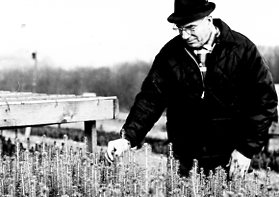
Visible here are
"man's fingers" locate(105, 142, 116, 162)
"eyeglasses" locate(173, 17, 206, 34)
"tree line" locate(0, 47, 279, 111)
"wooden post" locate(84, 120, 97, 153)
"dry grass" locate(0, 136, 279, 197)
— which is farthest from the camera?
"tree line" locate(0, 47, 279, 111)

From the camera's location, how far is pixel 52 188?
143 inches

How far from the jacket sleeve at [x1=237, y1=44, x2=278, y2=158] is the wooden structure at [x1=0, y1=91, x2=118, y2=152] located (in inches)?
61.1

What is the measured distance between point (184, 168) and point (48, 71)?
36.7ft

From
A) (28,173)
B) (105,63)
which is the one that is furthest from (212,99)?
(105,63)

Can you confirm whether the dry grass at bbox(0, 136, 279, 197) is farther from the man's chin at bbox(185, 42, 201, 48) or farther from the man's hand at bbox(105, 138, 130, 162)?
the man's chin at bbox(185, 42, 201, 48)

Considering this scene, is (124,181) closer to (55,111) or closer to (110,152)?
(110,152)

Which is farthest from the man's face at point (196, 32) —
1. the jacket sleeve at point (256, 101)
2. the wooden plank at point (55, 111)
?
the wooden plank at point (55, 111)

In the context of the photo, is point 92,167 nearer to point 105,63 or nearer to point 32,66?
point 105,63

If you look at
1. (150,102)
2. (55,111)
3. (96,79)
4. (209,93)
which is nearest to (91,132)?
(55,111)

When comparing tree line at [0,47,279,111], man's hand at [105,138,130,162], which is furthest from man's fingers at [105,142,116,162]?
tree line at [0,47,279,111]

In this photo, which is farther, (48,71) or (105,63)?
(48,71)

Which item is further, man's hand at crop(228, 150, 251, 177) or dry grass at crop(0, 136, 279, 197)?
man's hand at crop(228, 150, 251, 177)

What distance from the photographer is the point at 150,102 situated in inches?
157

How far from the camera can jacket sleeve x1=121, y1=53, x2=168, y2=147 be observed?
3.93 metres
